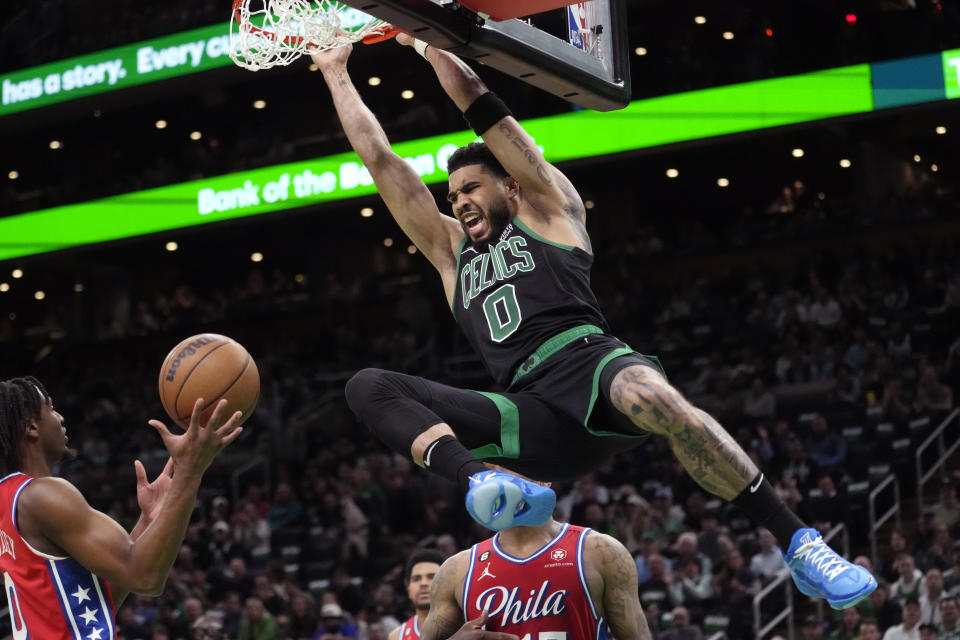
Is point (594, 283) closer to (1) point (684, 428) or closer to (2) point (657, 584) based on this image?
(2) point (657, 584)

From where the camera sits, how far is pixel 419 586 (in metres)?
7.57

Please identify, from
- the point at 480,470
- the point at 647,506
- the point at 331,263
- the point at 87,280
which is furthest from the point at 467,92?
the point at 87,280

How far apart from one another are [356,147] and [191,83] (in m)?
16.2

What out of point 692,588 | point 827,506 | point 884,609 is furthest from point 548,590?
point 827,506

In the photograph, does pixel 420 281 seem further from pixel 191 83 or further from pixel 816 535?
pixel 816 535

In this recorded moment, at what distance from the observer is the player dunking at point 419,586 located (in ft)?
24.7

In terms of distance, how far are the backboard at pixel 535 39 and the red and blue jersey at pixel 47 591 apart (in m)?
2.03

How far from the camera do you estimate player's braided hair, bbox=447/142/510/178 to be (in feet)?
17.7

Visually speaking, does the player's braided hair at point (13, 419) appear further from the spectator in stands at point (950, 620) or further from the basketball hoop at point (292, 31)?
the spectator in stands at point (950, 620)

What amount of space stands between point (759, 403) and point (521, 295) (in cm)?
1138

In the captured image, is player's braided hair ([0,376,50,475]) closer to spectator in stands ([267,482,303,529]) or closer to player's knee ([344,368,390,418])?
player's knee ([344,368,390,418])

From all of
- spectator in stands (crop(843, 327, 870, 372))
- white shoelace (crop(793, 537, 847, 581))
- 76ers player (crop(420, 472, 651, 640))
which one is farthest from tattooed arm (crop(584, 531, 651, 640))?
spectator in stands (crop(843, 327, 870, 372))

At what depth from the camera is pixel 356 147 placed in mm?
5719

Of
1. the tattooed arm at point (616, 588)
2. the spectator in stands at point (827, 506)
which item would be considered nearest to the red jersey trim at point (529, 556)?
the tattooed arm at point (616, 588)
